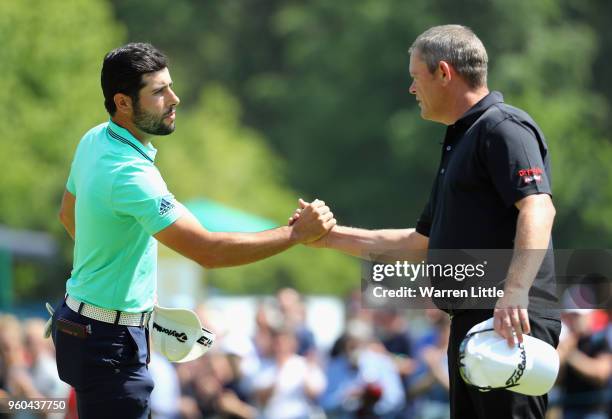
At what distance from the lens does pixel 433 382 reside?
36.8 ft

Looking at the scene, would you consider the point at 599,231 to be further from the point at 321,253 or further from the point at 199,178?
the point at 199,178

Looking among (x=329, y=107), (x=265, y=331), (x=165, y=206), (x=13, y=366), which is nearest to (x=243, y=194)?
(x=329, y=107)

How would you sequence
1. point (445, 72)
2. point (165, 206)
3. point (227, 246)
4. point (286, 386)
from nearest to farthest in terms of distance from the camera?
point (165, 206)
point (227, 246)
point (445, 72)
point (286, 386)

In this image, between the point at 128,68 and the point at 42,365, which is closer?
the point at 128,68

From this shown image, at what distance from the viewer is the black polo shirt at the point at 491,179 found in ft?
17.4

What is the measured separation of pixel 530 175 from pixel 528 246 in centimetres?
35

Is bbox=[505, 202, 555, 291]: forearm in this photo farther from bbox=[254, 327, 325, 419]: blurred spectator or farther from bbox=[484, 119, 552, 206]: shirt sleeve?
bbox=[254, 327, 325, 419]: blurred spectator

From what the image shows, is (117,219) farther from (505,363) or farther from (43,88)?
(43,88)

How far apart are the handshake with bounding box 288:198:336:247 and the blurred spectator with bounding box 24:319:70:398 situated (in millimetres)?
5773

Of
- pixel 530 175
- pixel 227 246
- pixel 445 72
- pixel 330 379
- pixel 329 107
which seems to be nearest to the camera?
pixel 530 175

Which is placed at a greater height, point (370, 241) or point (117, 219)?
point (370, 241)

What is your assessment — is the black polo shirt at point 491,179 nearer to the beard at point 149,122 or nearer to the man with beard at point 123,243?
the man with beard at point 123,243

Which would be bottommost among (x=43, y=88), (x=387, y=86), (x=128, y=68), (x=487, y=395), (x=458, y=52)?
(x=487, y=395)

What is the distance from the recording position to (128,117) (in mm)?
5621
